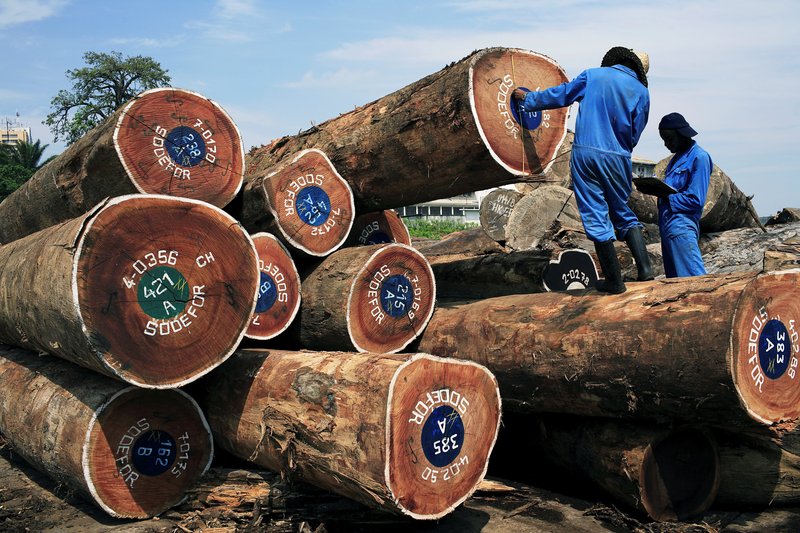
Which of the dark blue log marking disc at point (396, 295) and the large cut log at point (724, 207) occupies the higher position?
the large cut log at point (724, 207)

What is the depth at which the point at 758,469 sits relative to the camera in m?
4.52

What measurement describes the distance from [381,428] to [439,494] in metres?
0.54

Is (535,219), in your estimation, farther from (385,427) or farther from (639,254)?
(385,427)

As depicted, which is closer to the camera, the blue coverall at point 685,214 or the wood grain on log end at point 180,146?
the wood grain on log end at point 180,146

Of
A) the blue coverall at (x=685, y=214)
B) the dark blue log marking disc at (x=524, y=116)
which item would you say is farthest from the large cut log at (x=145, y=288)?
the blue coverall at (x=685, y=214)

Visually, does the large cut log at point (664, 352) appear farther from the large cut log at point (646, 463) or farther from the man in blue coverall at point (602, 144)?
the man in blue coverall at point (602, 144)

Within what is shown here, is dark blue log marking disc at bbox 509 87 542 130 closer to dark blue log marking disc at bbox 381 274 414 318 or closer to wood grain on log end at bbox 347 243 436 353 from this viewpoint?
wood grain on log end at bbox 347 243 436 353

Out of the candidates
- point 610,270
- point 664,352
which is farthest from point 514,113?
point 664,352

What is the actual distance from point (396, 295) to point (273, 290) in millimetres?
947

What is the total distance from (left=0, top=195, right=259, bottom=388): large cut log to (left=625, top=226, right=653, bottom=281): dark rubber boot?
2.54 metres

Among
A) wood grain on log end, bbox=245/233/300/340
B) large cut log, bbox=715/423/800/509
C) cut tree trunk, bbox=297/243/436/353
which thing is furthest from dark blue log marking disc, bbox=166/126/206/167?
large cut log, bbox=715/423/800/509

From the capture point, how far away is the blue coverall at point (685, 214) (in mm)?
5629

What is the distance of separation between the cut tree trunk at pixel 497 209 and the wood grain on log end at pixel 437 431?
24.2ft

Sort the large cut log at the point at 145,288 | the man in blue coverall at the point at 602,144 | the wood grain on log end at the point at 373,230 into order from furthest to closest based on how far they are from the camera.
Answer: the wood grain on log end at the point at 373,230
the man in blue coverall at the point at 602,144
the large cut log at the point at 145,288
